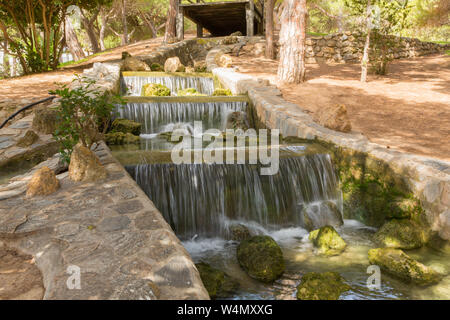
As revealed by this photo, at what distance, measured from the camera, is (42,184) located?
3.75m

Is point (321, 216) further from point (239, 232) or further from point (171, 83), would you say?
point (171, 83)

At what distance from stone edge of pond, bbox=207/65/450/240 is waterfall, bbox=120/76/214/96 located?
13.6 ft

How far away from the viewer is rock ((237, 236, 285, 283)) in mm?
3783

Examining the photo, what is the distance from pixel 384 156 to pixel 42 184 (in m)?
4.74

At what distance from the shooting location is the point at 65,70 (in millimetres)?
13195

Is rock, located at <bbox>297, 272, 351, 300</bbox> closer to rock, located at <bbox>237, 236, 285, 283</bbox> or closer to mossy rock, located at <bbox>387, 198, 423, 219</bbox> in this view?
rock, located at <bbox>237, 236, 285, 283</bbox>

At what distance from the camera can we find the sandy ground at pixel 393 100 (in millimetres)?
5773

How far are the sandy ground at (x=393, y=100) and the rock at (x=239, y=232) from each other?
2904 millimetres

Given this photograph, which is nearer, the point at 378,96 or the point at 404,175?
the point at 404,175

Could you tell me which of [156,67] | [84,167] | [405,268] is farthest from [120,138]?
[156,67]

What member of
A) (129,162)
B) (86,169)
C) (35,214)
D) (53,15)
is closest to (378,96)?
(129,162)

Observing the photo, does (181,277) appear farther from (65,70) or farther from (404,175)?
(65,70)

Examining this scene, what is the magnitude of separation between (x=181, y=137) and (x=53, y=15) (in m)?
9.75

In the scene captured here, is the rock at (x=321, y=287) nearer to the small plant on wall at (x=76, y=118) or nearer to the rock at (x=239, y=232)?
the rock at (x=239, y=232)
